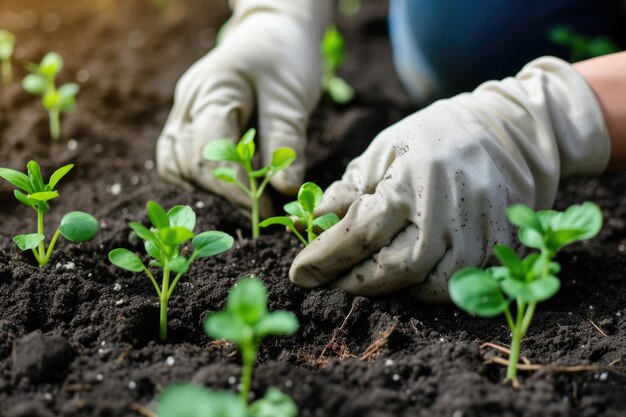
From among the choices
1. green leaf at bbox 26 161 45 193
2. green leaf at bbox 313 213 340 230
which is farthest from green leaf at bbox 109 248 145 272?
green leaf at bbox 313 213 340 230

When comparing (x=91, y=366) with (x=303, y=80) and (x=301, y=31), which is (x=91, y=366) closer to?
(x=303, y=80)

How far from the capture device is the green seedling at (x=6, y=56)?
7.96ft

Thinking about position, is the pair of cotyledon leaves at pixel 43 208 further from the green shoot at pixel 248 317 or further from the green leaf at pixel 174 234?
the green shoot at pixel 248 317

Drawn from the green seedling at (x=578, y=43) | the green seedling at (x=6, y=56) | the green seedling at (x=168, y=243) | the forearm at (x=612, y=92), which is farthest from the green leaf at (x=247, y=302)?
the green seedling at (x=6, y=56)

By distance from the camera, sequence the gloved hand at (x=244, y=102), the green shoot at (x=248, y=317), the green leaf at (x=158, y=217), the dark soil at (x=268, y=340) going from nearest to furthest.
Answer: the green shoot at (x=248, y=317) < the dark soil at (x=268, y=340) < the green leaf at (x=158, y=217) < the gloved hand at (x=244, y=102)

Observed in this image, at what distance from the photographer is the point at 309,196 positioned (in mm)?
1477

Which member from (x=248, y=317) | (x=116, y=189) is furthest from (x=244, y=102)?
(x=248, y=317)

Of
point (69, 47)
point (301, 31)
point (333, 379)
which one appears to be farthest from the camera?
point (69, 47)

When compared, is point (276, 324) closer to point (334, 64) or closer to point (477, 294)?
point (477, 294)

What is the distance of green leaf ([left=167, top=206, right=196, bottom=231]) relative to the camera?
1.35m

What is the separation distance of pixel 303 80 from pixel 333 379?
1.12 metres

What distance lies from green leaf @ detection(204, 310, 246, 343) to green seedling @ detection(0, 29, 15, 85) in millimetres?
1820

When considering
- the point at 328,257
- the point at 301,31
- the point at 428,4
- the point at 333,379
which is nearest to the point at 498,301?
the point at 333,379

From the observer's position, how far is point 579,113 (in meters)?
1.61
